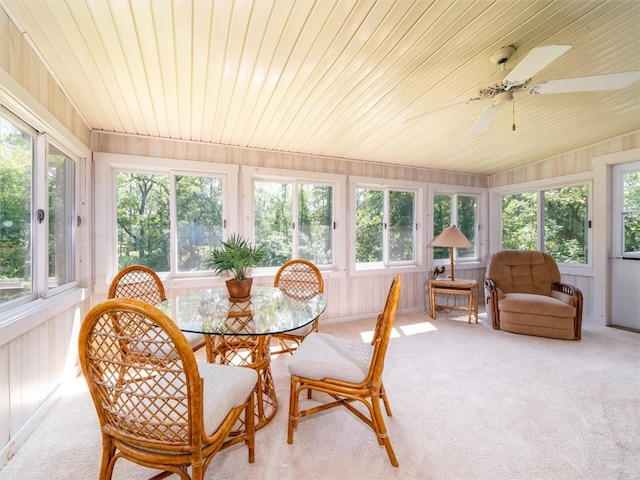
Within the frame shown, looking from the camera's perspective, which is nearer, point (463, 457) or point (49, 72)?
point (463, 457)

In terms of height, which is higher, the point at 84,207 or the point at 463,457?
the point at 84,207

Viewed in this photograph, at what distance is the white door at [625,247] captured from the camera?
10.7 feet

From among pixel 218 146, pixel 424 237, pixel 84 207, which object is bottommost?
pixel 424 237

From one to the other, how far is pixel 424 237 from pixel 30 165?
171 inches

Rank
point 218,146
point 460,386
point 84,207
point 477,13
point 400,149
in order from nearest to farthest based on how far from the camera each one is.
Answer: point 477,13 → point 460,386 → point 84,207 → point 218,146 → point 400,149

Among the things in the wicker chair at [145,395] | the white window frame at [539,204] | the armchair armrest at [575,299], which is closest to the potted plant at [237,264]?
the wicker chair at [145,395]

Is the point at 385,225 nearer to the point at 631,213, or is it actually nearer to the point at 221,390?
the point at 631,213

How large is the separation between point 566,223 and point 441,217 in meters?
1.65

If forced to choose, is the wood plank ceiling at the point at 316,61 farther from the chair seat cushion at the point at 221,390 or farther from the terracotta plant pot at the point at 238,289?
the chair seat cushion at the point at 221,390

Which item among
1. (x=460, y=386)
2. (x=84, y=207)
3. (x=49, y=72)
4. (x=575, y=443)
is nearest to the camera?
(x=575, y=443)

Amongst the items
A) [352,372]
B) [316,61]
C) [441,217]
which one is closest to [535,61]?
[316,61]

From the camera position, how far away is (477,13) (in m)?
1.37

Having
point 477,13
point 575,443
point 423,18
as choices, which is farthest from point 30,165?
point 575,443

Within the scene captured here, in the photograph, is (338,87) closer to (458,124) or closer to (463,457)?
(458,124)
